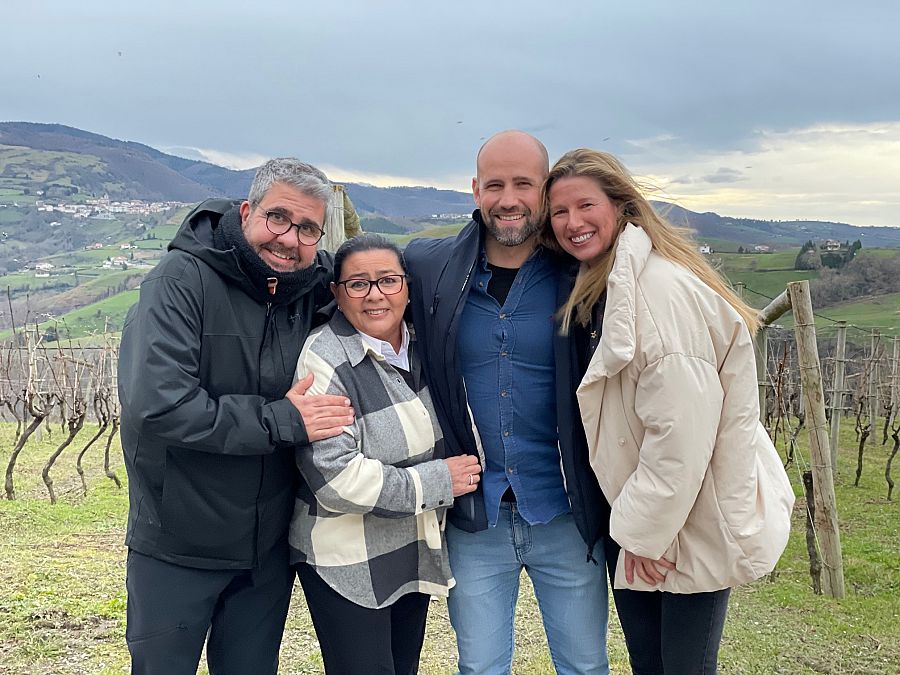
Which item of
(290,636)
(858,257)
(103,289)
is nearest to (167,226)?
(103,289)

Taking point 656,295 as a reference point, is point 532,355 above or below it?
below

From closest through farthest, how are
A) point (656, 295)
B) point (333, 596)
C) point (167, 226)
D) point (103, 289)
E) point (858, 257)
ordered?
point (656, 295) < point (333, 596) < point (858, 257) < point (103, 289) < point (167, 226)

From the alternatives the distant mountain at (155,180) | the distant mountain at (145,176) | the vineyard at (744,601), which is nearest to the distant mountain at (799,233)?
the distant mountain at (155,180)

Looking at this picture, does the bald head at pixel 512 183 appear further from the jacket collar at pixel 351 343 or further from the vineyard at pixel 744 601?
the vineyard at pixel 744 601

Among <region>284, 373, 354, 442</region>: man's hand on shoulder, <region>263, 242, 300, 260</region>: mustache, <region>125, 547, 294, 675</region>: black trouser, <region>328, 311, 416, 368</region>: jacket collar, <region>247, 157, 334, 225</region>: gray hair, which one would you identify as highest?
<region>247, 157, 334, 225</region>: gray hair

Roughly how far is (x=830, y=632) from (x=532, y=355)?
3.85m

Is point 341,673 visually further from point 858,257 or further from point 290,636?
point 858,257

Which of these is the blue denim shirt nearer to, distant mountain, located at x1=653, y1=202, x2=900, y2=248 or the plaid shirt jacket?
the plaid shirt jacket

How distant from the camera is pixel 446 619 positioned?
15.8ft

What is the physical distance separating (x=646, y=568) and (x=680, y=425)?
49cm

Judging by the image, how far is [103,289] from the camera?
47031 millimetres

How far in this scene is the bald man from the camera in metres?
2.08

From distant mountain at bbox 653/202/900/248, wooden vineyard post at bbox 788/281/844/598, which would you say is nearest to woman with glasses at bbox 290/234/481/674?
wooden vineyard post at bbox 788/281/844/598

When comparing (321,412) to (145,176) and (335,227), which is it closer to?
(335,227)
